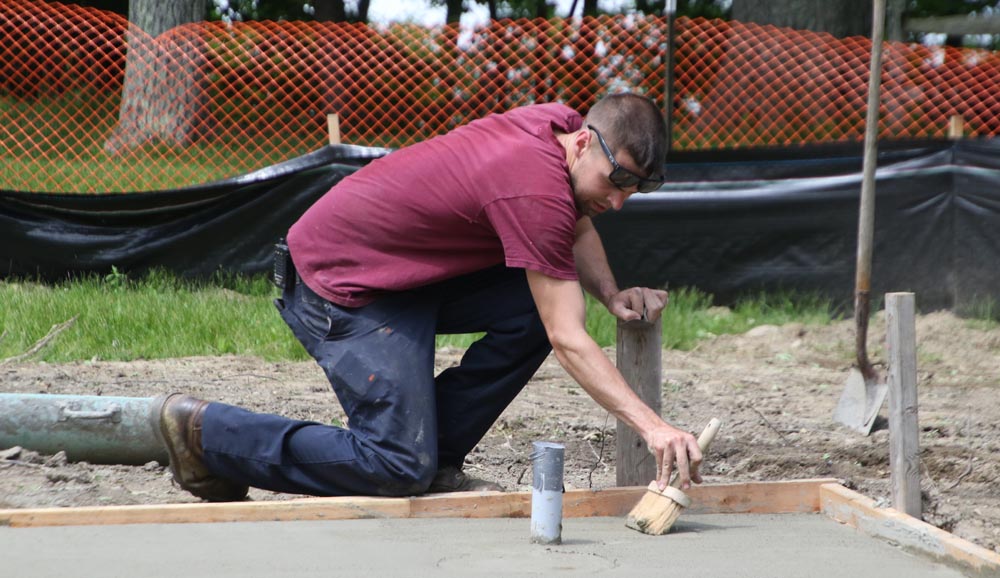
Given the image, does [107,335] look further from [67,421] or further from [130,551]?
[130,551]

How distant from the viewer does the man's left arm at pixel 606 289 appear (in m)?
3.18

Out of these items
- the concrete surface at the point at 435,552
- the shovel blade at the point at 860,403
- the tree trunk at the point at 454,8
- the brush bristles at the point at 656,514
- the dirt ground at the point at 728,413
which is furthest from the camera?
the tree trunk at the point at 454,8

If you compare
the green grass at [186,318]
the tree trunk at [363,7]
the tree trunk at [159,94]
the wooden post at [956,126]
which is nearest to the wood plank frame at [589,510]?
the green grass at [186,318]

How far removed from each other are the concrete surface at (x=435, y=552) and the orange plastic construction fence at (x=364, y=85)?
494 centimetres

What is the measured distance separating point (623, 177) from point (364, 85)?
213 inches

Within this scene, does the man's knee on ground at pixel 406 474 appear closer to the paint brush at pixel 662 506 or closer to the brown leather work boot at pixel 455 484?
the brown leather work boot at pixel 455 484

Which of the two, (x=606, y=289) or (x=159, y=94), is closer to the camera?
(x=606, y=289)

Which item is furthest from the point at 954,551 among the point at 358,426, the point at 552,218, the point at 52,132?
the point at 52,132

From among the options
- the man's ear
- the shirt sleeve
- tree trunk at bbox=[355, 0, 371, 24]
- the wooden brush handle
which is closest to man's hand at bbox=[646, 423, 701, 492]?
the wooden brush handle

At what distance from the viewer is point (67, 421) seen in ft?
11.8

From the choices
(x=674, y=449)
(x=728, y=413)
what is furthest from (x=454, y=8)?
(x=674, y=449)

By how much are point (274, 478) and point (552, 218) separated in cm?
113

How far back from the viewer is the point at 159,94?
7.50 m

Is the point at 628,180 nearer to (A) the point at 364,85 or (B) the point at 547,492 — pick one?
(B) the point at 547,492
